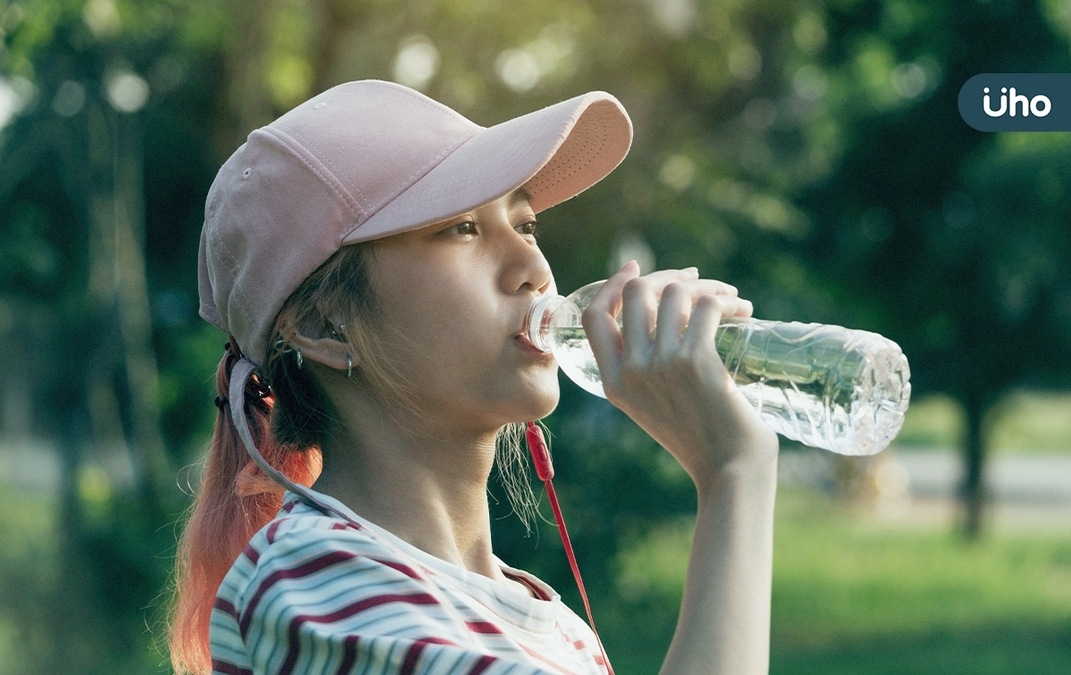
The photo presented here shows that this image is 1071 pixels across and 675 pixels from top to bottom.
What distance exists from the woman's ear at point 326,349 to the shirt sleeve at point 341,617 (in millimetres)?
274

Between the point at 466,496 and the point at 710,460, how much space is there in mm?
402

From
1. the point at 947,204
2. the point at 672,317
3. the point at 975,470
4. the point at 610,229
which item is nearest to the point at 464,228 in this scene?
the point at 672,317

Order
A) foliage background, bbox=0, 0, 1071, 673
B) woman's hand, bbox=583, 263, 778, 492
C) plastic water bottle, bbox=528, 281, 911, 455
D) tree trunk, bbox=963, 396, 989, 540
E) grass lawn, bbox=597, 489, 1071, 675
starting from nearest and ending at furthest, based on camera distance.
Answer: woman's hand, bbox=583, 263, 778, 492, plastic water bottle, bbox=528, 281, 911, 455, foliage background, bbox=0, 0, 1071, 673, grass lawn, bbox=597, 489, 1071, 675, tree trunk, bbox=963, 396, 989, 540

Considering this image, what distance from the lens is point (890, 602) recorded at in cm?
981

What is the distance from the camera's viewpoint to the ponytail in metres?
1.69

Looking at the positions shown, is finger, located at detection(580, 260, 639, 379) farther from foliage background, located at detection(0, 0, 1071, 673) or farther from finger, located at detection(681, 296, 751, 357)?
foliage background, located at detection(0, 0, 1071, 673)

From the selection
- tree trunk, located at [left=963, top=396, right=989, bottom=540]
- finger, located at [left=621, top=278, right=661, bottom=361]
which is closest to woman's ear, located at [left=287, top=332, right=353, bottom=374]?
finger, located at [left=621, top=278, right=661, bottom=361]

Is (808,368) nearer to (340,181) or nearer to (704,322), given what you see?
(704,322)

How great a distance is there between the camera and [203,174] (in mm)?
9031

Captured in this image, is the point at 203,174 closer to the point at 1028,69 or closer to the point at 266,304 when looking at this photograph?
the point at 1028,69

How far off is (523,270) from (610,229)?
19.0 ft

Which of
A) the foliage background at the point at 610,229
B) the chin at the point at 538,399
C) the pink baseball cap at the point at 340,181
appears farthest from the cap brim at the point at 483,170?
the foliage background at the point at 610,229

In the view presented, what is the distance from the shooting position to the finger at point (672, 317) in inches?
52.2

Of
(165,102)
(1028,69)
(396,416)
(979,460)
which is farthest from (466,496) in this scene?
(979,460)
